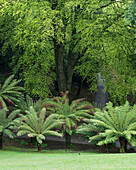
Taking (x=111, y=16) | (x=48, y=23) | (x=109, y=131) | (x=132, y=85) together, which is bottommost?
(x=109, y=131)

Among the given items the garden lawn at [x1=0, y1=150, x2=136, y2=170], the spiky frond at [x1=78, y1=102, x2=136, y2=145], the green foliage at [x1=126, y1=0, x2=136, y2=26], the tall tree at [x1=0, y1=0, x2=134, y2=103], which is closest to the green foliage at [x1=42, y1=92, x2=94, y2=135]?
the spiky frond at [x1=78, y1=102, x2=136, y2=145]

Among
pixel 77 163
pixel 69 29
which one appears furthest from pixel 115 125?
pixel 69 29

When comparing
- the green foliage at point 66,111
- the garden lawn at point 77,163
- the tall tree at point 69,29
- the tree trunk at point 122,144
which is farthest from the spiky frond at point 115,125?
the tall tree at point 69,29

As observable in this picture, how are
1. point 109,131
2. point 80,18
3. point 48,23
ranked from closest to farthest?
1. point 109,131
2. point 48,23
3. point 80,18

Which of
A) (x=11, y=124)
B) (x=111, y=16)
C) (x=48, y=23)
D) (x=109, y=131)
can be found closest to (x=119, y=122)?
(x=109, y=131)

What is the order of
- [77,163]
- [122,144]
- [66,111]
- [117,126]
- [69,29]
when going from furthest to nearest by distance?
[69,29] → [66,111] → [122,144] → [117,126] → [77,163]

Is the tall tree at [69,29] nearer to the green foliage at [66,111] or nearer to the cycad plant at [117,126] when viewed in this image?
the green foliage at [66,111]

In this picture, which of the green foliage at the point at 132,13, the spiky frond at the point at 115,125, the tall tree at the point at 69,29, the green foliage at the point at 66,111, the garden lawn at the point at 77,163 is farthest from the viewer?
the tall tree at the point at 69,29

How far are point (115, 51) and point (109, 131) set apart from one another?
472cm

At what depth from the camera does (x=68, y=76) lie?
1380 cm

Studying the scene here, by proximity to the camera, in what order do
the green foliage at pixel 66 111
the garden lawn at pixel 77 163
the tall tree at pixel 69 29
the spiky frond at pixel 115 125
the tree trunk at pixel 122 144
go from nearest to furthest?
the garden lawn at pixel 77 163, the spiky frond at pixel 115 125, the tree trunk at pixel 122 144, the green foliage at pixel 66 111, the tall tree at pixel 69 29

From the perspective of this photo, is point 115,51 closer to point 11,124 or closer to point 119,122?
point 119,122

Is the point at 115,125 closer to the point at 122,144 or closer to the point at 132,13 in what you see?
the point at 122,144

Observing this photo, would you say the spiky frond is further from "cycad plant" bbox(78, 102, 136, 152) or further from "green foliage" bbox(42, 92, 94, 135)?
"green foliage" bbox(42, 92, 94, 135)
